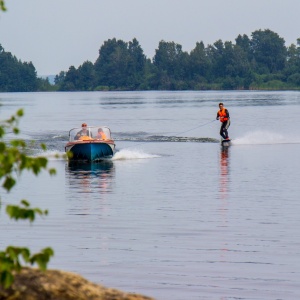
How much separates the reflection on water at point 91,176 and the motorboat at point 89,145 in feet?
1.14

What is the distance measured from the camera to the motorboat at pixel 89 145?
124ft

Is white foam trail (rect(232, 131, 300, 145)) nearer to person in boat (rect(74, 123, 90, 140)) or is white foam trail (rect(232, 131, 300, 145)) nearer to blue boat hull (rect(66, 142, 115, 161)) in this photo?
blue boat hull (rect(66, 142, 115, 161))

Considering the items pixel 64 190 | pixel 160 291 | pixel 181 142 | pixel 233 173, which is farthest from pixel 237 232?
pixel 181 142

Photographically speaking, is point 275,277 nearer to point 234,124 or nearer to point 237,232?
point 237,232

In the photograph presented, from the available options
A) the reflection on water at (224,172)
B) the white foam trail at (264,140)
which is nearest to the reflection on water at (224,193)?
the reflection on water at (224,172)

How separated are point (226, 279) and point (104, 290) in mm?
7147

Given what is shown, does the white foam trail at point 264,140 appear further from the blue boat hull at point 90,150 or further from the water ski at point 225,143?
the blue boat hull at point 90,150

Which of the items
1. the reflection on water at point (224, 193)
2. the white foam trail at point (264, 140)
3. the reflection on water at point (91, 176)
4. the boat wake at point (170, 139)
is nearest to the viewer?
the reflection on water at point (224, 193)

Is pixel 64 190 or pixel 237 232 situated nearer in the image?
pixel 237 232

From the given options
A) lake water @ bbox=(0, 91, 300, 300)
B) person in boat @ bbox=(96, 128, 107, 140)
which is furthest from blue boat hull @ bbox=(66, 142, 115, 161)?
lake water @ bbox=(0, 91, 300, 300)

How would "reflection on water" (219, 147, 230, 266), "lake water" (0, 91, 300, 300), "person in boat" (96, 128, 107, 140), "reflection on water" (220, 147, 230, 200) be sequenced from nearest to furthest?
"lake water" (0, 91, 300, 300), "reflection on water" (219, 147, 230, 266), "reflection on water" (220, 147, 230, 200), "person in boat" (96, 128, 107, 140)

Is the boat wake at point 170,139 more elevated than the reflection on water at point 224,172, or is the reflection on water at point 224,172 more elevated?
the reflection on water at point 224,172

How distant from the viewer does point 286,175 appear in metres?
33.5

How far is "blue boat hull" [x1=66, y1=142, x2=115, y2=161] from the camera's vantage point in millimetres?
37906
